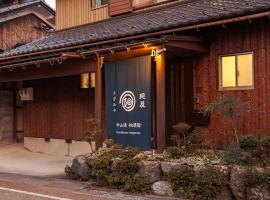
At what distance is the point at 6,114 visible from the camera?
74.4 ft

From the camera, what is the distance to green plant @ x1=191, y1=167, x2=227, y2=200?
8.90 meters

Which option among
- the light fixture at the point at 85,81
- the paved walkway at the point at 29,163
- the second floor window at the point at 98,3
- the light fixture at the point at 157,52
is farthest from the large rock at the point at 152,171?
the second floor window at the point at 98,3

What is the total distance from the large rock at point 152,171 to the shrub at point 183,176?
1.65ft

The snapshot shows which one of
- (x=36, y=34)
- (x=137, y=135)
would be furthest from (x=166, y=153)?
(x=36, y=34)

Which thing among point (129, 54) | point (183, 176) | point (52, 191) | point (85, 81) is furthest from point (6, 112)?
point (183, 176)

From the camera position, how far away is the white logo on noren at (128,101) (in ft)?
41.0

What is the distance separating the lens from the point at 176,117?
13.4 m

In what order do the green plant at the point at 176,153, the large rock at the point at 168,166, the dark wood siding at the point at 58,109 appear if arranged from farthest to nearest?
the dark wood siding at the point at 58,109 < the green plant at the point at 176,153 < the large rock at the point at 168,166

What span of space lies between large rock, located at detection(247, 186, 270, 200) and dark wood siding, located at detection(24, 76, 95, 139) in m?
8.53

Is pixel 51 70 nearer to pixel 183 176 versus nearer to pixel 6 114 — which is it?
pixel 183 176

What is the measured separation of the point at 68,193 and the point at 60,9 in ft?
36.8

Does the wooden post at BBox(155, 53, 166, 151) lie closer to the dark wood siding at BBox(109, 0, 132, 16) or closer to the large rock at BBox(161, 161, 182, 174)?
the large rock at BBox(161, 161, 182, 174)

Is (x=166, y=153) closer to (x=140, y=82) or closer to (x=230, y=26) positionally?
(x=140, y=82)

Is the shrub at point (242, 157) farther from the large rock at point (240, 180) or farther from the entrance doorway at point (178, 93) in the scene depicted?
the entrance doorway at point (178, 93)
